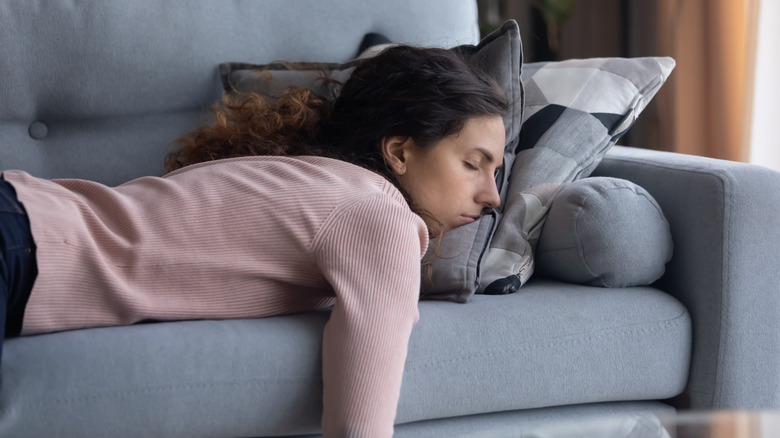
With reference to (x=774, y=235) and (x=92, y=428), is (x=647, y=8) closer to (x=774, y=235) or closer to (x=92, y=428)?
(x=774, y=235)

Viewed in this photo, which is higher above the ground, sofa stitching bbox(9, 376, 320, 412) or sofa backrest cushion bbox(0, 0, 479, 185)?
sofa backrest cushion bbox(0, 0, 479, 185)

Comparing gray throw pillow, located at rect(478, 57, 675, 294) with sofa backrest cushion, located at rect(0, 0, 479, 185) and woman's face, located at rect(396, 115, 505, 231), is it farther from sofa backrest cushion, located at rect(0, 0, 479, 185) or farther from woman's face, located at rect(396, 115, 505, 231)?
sofa backrest cushion, located at rect(0, 0, 479, 185)

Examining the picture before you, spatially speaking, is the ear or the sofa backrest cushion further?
the sofa backrest cushion

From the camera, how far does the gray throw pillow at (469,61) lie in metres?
1.22

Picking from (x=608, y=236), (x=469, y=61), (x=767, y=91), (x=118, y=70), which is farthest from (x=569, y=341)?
(x=767, y=91)

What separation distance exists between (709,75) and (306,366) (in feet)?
6.38

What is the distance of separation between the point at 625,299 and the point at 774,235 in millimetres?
264

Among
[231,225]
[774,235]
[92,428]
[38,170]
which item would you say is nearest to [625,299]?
[774,235]

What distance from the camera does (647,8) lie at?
2.76 meters

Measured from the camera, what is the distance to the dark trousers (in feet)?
3.16

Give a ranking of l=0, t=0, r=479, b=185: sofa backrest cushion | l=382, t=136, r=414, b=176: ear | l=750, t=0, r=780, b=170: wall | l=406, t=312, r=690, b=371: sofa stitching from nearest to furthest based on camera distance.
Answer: l=406, t=312, r=690, b=371: sofa stitching → l=382, t=136, r=414, b=176: ear → l=0, t=0, r=479, b=185: sofa backrest cushion → l=750, t=0, r=780, b=170: wall

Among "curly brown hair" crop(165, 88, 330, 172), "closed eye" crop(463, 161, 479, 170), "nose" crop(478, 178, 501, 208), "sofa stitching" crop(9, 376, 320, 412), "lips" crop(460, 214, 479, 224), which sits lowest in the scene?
"sofa stitching" crop(9, 376, 320, 412)

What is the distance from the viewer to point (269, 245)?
1078 millimetres

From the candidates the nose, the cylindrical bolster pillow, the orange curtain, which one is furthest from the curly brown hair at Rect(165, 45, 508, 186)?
the orange curtain
